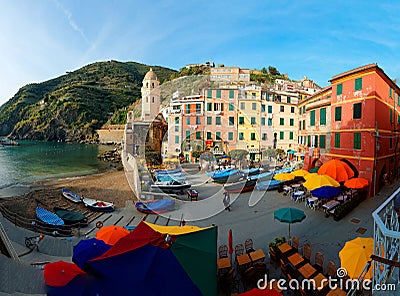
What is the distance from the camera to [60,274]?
12.3 feet

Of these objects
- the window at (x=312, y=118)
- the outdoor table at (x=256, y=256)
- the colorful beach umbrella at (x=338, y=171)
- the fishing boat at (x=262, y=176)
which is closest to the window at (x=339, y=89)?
the window at (x=312, y=118)

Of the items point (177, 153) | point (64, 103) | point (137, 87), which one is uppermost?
point (137, 87)

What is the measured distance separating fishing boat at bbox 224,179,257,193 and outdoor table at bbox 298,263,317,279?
735cm

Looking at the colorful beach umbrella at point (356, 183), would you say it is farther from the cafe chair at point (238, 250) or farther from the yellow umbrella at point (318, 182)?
the cafe chair at point (238, 250)

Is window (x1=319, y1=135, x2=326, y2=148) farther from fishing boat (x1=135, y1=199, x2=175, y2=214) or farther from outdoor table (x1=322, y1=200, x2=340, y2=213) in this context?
fishing boat (x1=135, y1=199, x2=175, y2=214)

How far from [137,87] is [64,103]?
28.5 meters

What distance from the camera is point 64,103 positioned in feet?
280

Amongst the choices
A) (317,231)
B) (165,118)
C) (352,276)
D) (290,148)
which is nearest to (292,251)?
(352,276)

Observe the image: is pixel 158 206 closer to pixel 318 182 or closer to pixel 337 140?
pixel 318 182

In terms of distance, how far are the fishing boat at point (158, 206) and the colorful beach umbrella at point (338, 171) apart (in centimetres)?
750

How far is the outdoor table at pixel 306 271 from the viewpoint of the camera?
458cm

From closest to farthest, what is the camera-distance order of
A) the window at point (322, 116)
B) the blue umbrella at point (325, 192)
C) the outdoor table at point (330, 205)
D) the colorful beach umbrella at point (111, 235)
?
the colorful beach umbrella at point (111, 235) → the blue umbrella at point (325, 192) → the outdoor table at point (330, 205) → the window at point (322, 116)

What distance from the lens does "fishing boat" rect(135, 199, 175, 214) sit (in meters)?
9.86

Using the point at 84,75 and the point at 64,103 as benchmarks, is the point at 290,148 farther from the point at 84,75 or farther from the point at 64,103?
the point at 84,75
